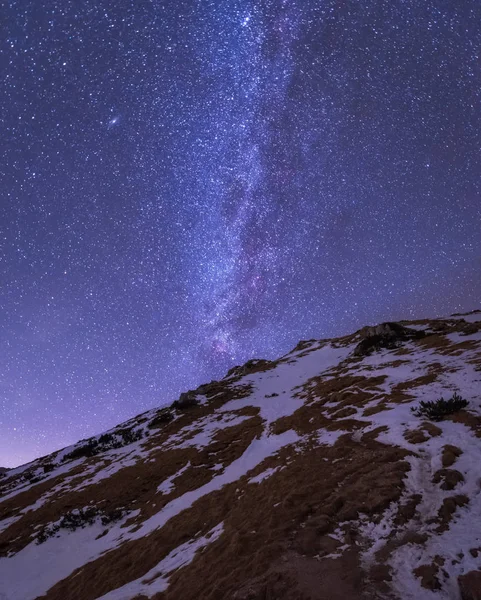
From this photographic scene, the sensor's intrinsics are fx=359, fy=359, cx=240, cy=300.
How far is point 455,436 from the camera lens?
7867 millimetres

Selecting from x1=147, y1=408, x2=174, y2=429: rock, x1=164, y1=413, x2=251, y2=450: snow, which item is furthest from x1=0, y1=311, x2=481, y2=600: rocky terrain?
x1=147, y1=408, x2=174, y2=429: rock

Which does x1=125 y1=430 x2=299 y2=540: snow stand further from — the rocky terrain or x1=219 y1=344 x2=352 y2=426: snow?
x1=219 y1=344 x2=352 y2=426: snow

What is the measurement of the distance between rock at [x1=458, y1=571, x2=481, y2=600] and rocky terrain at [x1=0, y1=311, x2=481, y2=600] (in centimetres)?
1

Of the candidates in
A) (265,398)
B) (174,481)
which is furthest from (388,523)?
(265,398)

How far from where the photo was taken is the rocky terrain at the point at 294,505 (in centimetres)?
471

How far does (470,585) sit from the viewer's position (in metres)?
3.94

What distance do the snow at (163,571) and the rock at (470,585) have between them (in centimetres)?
456

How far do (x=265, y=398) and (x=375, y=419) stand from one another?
13.4 m

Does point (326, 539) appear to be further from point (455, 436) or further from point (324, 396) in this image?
point (324, 396)

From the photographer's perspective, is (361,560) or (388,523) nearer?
(361,560)

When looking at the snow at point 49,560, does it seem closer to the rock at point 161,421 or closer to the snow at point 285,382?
the snow at point 285,382

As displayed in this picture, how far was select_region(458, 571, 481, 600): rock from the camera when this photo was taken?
384cm

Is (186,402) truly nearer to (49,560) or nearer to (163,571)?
(49,560)

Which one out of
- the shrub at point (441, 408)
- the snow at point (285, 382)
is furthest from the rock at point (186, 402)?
the shrub at point (441, 408)
